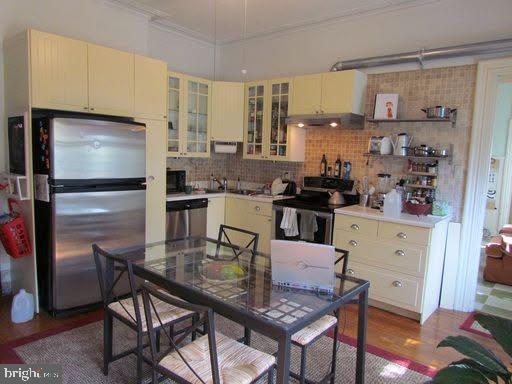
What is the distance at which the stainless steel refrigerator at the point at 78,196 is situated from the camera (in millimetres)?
2904

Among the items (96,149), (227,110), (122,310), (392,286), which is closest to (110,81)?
(96,149)

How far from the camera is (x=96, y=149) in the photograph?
3.07 m

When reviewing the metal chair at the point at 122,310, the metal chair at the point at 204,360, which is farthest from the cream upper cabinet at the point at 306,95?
the metal chair at the point at 204,360

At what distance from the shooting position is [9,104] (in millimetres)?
3246

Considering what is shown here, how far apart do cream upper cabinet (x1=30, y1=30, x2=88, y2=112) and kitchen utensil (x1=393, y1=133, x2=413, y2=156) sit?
9.48 ft

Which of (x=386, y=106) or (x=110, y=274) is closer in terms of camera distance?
(x=110, y=274)

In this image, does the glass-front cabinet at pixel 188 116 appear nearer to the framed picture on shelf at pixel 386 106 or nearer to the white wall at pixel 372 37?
the white wall at pixel 372 37

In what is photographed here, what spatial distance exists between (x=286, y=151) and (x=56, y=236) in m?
2.50

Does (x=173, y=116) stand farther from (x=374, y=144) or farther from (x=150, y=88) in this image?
(x=374, y=144)

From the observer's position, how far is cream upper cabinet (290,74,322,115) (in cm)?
396

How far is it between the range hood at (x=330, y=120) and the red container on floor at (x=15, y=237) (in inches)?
108

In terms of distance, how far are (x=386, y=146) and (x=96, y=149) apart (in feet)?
8.83

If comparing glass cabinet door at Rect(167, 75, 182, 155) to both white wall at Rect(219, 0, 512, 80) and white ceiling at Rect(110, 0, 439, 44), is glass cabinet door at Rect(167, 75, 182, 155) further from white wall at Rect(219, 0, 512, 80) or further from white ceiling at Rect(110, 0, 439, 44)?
white wall at Rect(219, 0, 512, 80)

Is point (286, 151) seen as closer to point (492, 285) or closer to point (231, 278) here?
point (231, 278)
